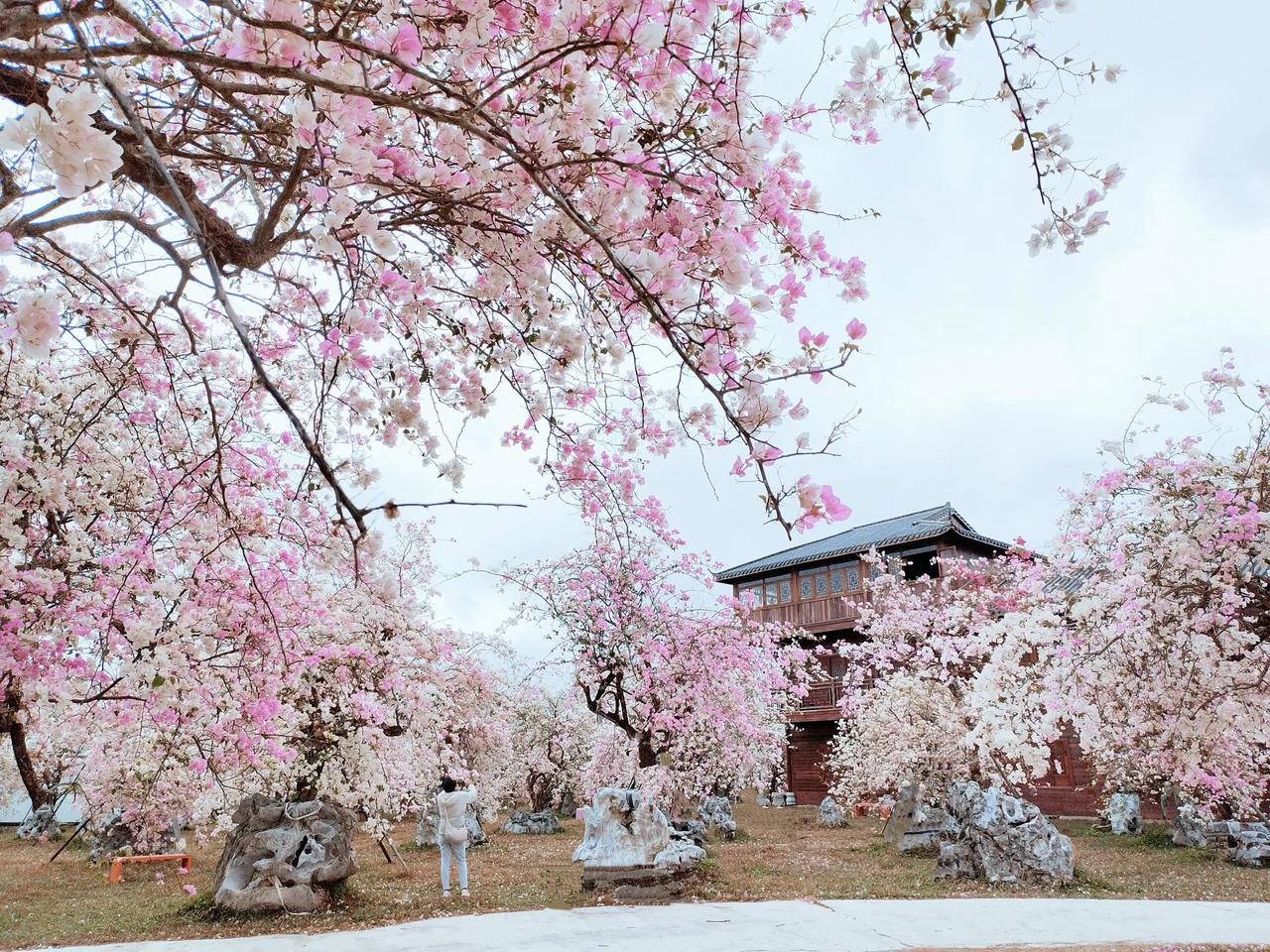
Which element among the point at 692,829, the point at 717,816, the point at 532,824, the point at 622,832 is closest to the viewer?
the point at 622,832

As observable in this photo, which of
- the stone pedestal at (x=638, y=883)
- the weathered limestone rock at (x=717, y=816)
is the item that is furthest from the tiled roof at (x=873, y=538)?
the stone pedestal at (x=638, y=883)

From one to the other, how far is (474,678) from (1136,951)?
11.0 m

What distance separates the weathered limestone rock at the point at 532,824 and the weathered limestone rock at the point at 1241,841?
12.8 m

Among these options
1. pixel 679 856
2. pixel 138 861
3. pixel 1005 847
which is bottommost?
pixel 1005 847

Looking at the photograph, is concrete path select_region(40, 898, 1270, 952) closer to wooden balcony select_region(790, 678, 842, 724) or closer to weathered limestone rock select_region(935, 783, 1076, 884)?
weathered limestone rock select_region(935, 783, 1076, 884)

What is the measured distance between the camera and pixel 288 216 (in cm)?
352

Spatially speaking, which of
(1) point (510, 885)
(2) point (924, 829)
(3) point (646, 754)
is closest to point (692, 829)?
(3) point (646, 754)

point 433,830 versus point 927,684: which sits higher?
point 927,684

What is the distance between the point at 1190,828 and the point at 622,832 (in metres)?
10.2

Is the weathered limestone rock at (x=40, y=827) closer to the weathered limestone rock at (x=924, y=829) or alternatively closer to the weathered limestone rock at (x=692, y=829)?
the weathered limestone rock at (x=692, y=829)

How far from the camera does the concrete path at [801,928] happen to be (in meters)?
6.08

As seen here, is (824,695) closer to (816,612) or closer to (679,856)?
(816,612)

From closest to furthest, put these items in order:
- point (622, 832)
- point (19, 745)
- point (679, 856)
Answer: point (19, 745) → point (622, 832) → point (679, 856)

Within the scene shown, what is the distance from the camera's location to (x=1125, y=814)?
15.3 metres
